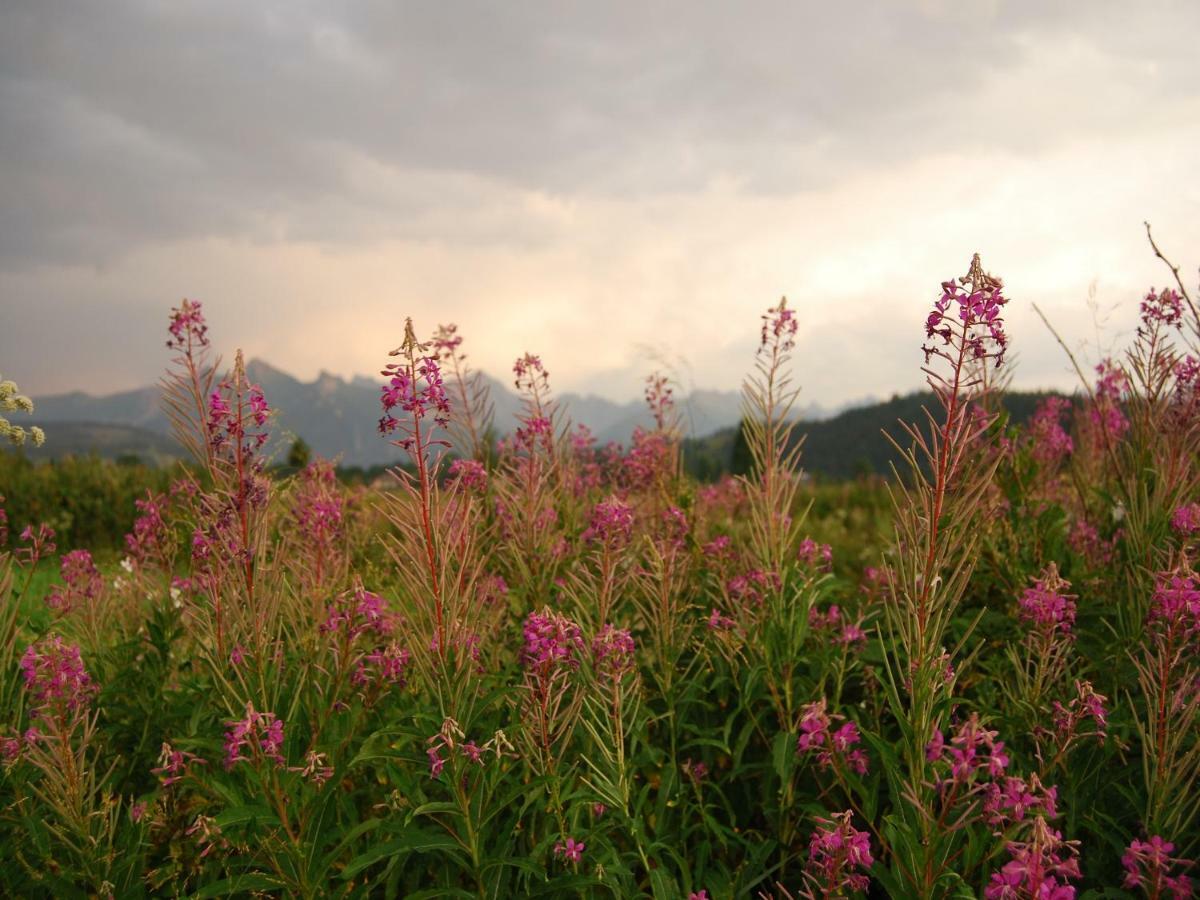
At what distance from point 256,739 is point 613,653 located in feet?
4.20

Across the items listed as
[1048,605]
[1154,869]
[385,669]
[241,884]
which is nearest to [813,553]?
[1048,605]

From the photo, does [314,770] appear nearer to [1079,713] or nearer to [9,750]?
[9,750]

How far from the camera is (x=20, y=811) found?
3080mm

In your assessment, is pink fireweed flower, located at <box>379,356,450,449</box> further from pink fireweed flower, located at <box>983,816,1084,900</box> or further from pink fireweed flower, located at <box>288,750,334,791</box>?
pink fireweed flower, located at <box>983,816,1084,900</box>

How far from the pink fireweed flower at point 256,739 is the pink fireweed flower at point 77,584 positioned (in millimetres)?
2400

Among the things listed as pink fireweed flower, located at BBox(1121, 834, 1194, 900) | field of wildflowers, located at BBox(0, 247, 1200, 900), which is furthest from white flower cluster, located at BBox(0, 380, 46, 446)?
pink fireweed flower, located at BBox(1121, 834, 1194, 900)

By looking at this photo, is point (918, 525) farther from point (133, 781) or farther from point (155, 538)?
point (155, 538)

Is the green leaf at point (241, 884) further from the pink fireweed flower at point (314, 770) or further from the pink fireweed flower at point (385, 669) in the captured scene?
the pink fireweed flower at point (385, 669)

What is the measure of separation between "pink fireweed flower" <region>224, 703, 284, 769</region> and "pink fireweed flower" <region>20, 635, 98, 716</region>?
866 millimetres

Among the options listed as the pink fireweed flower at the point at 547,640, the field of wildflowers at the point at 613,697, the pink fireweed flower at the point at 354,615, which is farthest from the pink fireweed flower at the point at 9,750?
the pink fireweed flower at the point at 547,640

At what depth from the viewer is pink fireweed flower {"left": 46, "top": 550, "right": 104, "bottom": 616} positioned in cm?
445

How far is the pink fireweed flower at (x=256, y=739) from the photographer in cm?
250

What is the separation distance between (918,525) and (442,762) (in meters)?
1.68

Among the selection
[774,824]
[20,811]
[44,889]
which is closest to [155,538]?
[20,811]
